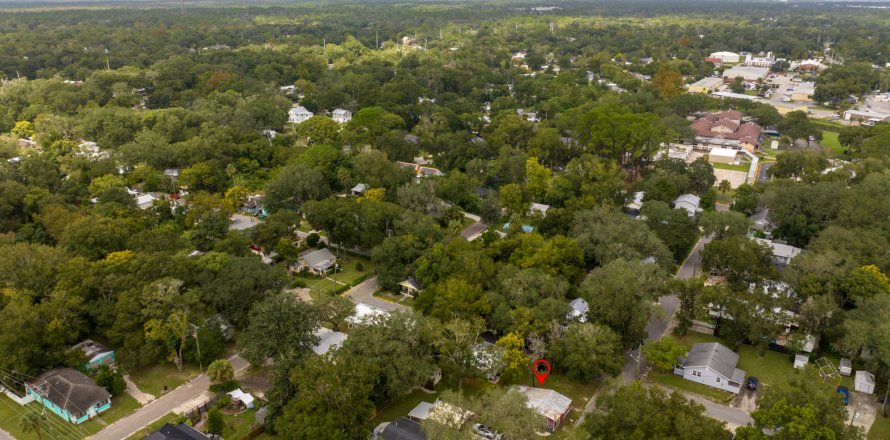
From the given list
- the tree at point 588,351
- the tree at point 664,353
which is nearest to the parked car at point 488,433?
the tree at point 588,351

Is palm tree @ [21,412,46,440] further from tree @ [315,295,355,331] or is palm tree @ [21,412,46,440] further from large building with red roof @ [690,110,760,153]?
large building with red roof @ [690,110,760,153]

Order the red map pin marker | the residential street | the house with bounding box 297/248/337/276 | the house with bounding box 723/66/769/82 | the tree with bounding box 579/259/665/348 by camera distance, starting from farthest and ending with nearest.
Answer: the house with bounding box 723/66/769/82 → the house with bounding box 297/248/337/276 → the tree with bounding box 579/259/665/348 → the red map pin marker → the residential street

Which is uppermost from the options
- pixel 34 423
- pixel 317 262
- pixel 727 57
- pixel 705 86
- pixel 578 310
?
pixel 727 57

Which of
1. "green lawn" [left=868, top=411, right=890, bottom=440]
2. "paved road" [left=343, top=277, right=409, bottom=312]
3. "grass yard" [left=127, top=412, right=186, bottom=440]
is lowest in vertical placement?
"green lawn" [left=868, top=411, right=890, bottom=440]

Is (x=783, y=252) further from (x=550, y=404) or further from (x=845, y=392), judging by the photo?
(x=550, y=404)

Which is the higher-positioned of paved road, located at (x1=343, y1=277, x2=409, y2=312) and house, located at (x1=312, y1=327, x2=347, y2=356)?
house, located at (x1=312, y1=327, x2=347, y2=356)

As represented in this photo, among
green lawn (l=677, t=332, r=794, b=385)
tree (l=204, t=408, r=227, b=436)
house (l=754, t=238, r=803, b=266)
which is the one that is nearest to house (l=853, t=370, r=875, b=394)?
green lawn (l=677, t=332, r=794, b=385)

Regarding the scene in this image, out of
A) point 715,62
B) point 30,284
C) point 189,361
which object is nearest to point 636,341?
point 189,361

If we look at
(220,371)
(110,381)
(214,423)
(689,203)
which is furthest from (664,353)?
(110,381)

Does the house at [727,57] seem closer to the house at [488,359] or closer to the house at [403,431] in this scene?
the house at [488,359]
